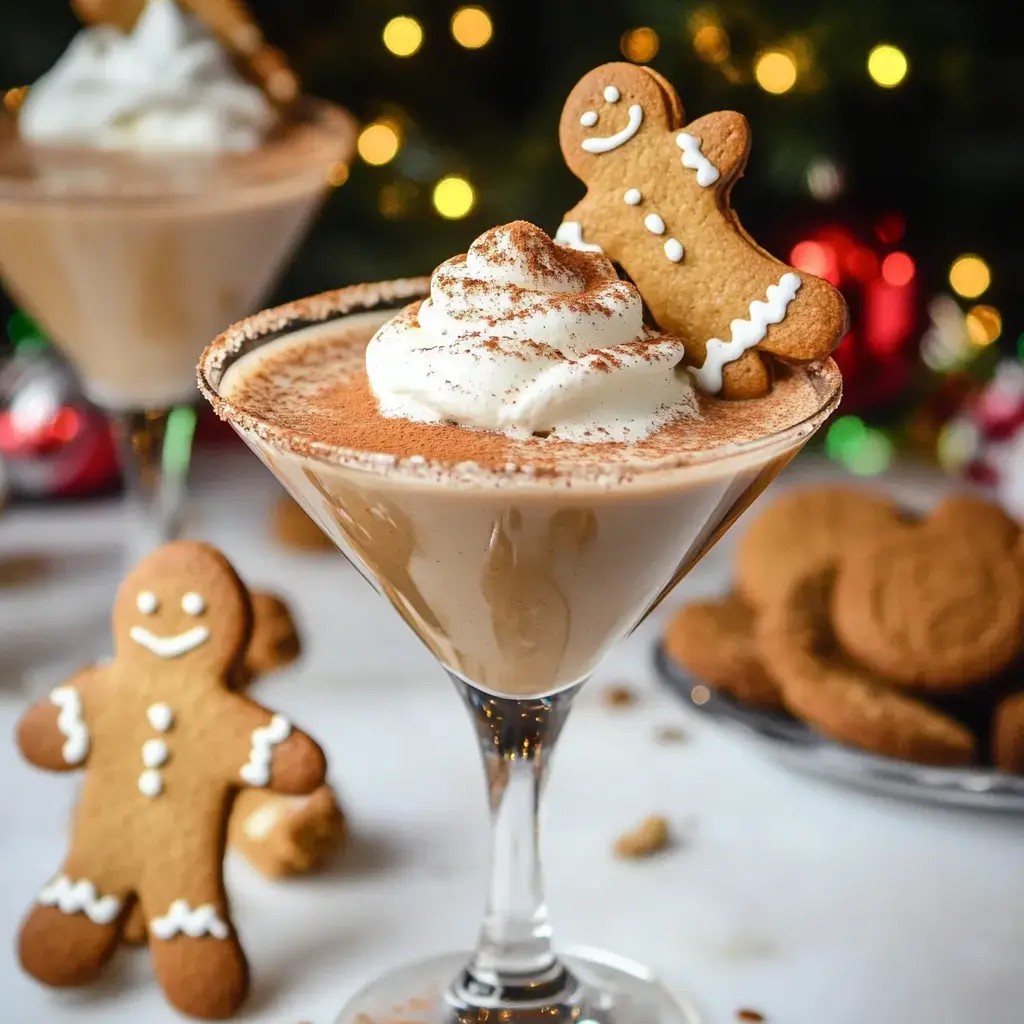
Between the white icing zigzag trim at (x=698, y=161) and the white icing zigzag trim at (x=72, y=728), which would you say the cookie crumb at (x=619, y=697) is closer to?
the white icing zigzag trim at (x=72, y=728)

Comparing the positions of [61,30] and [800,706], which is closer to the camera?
[800,706]

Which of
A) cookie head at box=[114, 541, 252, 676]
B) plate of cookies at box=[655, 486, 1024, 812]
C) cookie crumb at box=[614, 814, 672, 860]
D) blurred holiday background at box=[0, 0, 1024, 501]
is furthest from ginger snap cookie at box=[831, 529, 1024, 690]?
cookie head at box=[114, 541, 252, 676]

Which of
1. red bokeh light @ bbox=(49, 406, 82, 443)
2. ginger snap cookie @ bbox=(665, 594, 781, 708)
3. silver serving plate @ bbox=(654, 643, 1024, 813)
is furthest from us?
red bokeh light @ bbox=(49, 406, 82, 443)

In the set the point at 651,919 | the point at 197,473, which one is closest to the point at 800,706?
the point at 651,919

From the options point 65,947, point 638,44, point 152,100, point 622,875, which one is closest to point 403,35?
point 638,44

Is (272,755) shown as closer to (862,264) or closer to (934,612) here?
(934,612)

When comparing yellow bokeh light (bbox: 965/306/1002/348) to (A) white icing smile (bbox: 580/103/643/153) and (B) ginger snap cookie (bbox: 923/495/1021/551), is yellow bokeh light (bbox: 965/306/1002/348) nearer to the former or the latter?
(B) ginger snap cookie (bbox: 923/495/1021/551)

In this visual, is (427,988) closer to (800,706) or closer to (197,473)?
(800,706)
